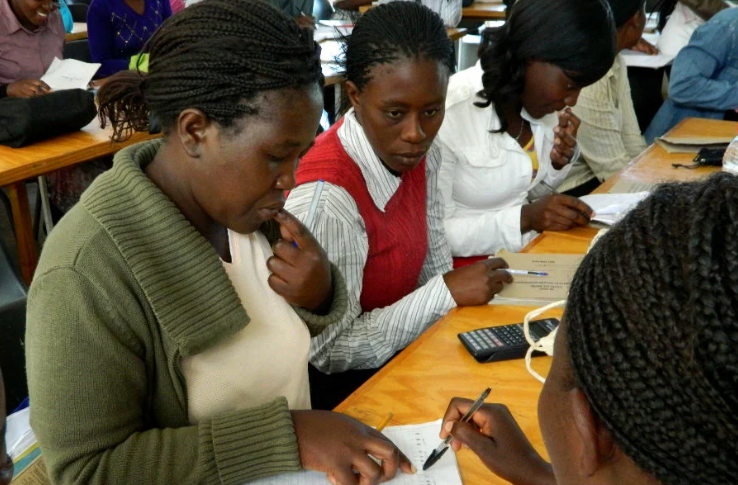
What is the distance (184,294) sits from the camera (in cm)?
96

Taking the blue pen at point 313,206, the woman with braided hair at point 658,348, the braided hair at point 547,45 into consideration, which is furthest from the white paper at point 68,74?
the woman with braided hair at point 658,348

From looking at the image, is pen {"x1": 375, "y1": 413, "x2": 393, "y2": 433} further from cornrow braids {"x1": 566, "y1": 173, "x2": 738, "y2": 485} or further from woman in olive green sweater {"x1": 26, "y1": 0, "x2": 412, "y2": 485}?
cornrow braids {"x1": 566, "y1": 173, "x2": 738, "y2": 485}

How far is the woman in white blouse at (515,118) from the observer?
6.20 feet

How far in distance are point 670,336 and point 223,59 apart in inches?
26.8

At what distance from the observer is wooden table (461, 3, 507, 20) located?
5.72 m

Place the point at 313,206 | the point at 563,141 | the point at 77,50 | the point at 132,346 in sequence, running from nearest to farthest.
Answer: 1. the point at 132,346
2. the point at 313,206
3. the point at 563,141
4. the point at 77,50

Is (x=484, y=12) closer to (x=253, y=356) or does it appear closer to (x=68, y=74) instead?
(x=68, y=74)

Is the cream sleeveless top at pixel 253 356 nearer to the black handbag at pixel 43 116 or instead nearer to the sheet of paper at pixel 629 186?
the sheet of paper at pixel 629 186

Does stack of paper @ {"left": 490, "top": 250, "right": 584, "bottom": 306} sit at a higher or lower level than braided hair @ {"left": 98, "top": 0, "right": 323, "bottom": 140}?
lower

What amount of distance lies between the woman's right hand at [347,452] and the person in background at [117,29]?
293 centimetres

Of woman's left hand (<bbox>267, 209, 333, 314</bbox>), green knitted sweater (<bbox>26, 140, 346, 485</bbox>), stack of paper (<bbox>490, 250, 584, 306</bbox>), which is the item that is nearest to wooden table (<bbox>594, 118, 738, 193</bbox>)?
stack of paper (<bbox>490, 250, 584, 306</bbox>)

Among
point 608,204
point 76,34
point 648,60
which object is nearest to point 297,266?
point 608,204

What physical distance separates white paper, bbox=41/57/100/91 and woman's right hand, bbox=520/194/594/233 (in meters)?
2.15

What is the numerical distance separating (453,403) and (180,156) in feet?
1.80
